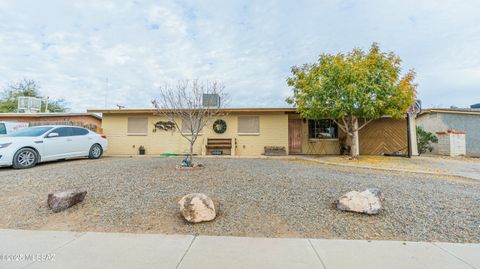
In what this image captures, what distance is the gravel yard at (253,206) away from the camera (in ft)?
9.68

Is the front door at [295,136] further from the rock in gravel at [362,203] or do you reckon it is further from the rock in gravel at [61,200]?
the rock in gravel at [61,200]

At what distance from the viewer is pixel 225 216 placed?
3320 millimetres

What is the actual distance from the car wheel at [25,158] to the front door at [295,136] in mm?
11490

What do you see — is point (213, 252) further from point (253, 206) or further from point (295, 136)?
point (295, 136)

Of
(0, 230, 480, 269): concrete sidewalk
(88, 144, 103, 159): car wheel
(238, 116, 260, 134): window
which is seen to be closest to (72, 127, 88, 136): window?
(88, 144, 103, 159): car wheel

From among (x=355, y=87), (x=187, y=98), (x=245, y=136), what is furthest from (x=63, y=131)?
(x=355, y=87)

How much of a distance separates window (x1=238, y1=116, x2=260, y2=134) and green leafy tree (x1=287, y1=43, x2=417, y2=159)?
2955 millimetres

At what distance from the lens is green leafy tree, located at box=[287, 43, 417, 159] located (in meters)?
8.16

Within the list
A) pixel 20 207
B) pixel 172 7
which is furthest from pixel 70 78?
pixel 20 207

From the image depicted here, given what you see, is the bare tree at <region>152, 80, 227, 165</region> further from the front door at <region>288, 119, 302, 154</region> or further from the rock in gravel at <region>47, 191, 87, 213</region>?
the front door at <region>288, 119, 302, 154</region>

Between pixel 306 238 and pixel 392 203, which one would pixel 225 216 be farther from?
pixel 392 203

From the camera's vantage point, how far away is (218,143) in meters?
12.1

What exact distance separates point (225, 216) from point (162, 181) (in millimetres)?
2398

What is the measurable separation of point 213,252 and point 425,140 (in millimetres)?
15084
